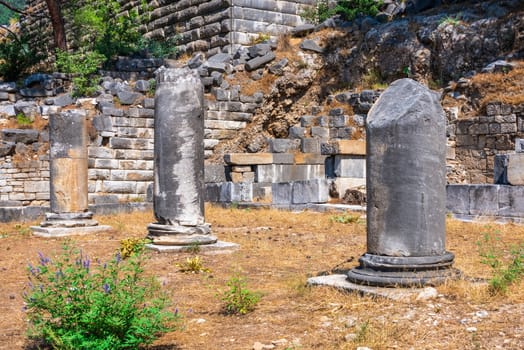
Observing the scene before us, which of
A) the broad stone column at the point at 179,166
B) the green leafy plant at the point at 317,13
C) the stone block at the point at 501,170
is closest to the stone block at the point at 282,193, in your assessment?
the stone block at the point at 501,170

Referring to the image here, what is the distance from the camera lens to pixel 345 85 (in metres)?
21.3

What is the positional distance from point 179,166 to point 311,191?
17.7 ft

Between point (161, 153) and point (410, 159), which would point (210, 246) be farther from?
point (410, 159)

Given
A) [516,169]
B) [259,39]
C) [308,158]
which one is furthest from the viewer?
[259,39]

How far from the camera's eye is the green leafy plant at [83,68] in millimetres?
19688

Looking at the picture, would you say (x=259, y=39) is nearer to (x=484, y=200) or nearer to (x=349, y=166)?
(x=349, y=166)

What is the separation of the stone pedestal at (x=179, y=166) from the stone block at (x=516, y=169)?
5288 mm

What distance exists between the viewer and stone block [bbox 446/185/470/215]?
12.0 m

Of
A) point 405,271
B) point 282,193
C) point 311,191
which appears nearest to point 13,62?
point 282,193

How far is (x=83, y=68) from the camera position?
67.4 feet

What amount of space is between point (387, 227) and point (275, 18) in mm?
19645

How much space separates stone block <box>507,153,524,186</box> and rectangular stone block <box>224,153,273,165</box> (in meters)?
6.60

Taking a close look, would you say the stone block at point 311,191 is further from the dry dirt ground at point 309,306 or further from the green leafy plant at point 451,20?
the green leafy plant at point 451,20

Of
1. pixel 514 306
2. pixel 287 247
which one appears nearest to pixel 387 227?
pixel 514 306
